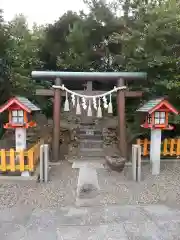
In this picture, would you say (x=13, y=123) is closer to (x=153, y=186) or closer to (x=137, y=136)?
(x=153, y=186)

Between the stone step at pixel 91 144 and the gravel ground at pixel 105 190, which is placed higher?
the stone step at pixel 91 144

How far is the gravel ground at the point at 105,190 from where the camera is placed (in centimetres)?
536

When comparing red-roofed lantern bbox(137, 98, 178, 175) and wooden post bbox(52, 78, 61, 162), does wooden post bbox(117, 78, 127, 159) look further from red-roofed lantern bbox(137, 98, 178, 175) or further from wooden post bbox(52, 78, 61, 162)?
wooden post bbox(52, 78, 61, 162)

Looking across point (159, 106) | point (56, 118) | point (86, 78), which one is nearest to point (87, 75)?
point (86, 78)

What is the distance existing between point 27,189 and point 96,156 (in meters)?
3.94

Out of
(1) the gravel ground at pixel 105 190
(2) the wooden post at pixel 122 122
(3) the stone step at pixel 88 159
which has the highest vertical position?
(2) the wooden post at pixel 122 122

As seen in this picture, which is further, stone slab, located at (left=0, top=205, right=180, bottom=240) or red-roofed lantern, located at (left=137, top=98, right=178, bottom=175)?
red-roofed lantern, located at (left=137, top=98, right=178, bottom=175)

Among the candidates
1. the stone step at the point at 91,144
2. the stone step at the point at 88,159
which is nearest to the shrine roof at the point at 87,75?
the stone step at the point at 91,144

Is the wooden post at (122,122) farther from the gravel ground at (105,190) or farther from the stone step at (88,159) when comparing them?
the gravel ground at (105,190)

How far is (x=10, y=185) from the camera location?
640cm

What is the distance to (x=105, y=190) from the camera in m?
6.09

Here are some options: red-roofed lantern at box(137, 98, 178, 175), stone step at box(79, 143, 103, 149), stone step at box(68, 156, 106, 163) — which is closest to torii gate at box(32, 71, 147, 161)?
stone step at box(68, 156, 106, 163)

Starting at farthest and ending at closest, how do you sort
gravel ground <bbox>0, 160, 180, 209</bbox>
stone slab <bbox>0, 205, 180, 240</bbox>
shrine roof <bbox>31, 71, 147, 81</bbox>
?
shrine roof <bbox>31, 71, 147, 81</bbox>
gravel ground <bbox>0, 160, 180, 209</bbox>
stone slab <bbox>0, 205, 180, 240</bbox>

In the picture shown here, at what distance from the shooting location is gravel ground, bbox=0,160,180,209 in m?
5.36
